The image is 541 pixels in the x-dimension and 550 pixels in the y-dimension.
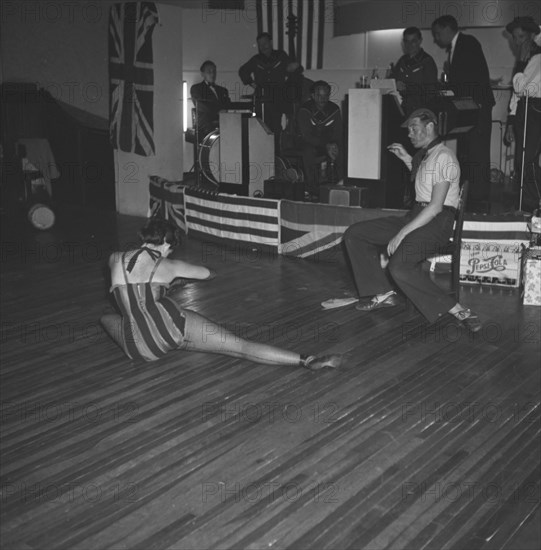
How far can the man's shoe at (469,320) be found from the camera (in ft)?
17.1

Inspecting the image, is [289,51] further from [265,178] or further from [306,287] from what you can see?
[306,287]

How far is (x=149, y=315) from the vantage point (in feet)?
14.3

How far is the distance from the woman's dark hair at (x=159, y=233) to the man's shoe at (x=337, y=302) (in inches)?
65.6

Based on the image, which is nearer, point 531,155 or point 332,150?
point 531,155

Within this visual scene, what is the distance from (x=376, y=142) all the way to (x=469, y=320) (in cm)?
287

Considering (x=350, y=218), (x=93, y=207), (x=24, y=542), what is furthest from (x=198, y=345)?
(x=93, y=207)

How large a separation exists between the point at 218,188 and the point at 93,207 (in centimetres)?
261

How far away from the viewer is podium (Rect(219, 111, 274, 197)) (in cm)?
888

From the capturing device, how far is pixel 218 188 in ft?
29.7

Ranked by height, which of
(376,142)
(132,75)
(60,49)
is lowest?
(376,142)

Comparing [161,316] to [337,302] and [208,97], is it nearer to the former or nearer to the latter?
[337,302]

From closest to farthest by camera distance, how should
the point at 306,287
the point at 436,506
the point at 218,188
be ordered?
the point at 436,506 → the point at 306,287 → the point at 218,188

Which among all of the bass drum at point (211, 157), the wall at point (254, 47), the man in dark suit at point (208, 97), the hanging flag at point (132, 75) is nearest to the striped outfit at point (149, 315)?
the bass drum at point (211, 157)

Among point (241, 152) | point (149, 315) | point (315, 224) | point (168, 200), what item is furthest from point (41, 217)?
point (149, 315)
